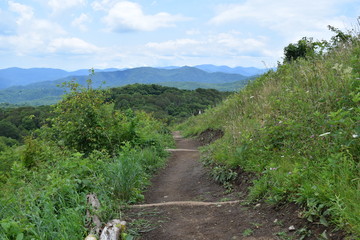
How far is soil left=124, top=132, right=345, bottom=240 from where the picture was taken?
3238 millimetres

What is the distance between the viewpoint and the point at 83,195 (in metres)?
4.34

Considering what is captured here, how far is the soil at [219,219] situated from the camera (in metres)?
3.24

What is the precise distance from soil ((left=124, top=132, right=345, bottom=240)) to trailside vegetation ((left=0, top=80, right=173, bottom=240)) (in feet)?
1.82

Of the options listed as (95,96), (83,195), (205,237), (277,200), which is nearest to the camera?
(205,237)

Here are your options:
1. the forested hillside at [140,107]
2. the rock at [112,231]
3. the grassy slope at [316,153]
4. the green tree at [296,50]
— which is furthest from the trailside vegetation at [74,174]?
the forested hillside at [140,107]

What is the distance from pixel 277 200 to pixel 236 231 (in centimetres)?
77

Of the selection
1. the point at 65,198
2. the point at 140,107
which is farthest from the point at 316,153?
the point at 140,107

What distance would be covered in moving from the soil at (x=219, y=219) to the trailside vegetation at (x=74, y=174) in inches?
21.8

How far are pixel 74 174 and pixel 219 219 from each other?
2539mm

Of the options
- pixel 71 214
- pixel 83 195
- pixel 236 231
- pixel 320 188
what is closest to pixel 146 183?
pixel 83 195

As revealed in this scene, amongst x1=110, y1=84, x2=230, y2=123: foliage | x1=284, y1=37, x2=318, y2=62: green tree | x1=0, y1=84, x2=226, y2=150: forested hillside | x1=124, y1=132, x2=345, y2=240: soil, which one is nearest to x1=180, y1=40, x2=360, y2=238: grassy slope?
x1=124, y1=132, x2=345, y2=240: soil

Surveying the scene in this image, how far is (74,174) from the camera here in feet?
15.7

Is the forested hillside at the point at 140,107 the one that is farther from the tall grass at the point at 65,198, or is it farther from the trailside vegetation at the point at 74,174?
the tall grass at the point at 65,198

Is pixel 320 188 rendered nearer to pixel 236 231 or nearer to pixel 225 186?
pixel 236 231
